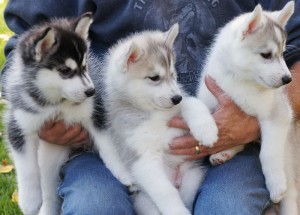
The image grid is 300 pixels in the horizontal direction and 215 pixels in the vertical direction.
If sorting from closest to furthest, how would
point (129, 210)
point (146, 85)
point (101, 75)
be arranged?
1. point (129, 210)
2. point (146, 85)
3. point (101, 75)

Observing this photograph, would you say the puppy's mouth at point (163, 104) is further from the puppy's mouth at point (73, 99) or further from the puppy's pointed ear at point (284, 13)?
the puppy's pointed ear at point (284, 13)

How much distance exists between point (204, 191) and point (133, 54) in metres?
0.77

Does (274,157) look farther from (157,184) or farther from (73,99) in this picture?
(73,99)

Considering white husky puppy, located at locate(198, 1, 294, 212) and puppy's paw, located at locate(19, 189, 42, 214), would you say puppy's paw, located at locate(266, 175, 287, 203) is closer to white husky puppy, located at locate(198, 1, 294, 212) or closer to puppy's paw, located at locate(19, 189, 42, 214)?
white husky puppy, located at locate(198, 1, 294, 212)

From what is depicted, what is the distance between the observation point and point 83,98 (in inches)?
104

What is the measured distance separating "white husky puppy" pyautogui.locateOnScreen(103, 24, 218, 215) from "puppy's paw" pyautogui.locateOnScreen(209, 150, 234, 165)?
0.30 ft

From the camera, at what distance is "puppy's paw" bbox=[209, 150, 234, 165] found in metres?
2.79

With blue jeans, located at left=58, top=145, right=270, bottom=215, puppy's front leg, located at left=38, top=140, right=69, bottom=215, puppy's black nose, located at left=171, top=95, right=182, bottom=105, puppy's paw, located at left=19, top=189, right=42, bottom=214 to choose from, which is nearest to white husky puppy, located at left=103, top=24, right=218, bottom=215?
puppy's black nose, located at left=171, top=95, right=182, bottom=105

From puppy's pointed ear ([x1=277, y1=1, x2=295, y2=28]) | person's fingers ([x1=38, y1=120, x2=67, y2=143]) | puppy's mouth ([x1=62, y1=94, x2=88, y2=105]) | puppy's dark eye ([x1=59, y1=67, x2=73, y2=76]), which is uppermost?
puppy's dark eye ([x1=59, y1=67, x2=73, y2=76])

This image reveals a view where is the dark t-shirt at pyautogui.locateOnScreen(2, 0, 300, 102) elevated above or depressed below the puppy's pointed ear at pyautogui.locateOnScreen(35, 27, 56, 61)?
below

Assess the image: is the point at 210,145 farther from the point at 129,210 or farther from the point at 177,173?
the point at 129,210

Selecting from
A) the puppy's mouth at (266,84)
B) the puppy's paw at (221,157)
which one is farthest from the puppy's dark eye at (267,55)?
the puppy's paw at (221,157)

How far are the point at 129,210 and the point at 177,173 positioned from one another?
39cm

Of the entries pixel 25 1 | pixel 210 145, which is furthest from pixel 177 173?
pixel 25 1
